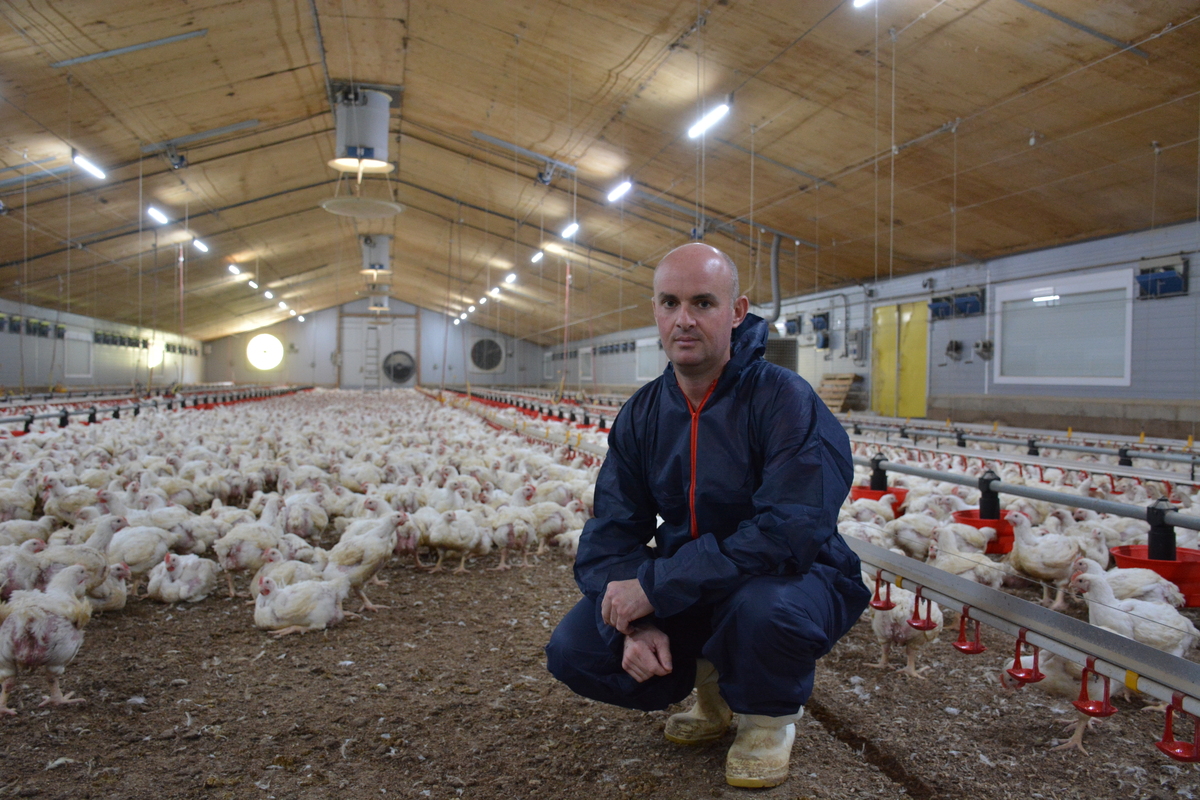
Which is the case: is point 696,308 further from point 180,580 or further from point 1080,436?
point 1080,436

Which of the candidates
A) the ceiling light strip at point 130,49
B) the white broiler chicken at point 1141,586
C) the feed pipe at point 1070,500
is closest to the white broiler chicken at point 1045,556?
the feed pipe at point 1070,500

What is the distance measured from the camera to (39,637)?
2.17 metres

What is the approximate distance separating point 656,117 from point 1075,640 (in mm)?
9564

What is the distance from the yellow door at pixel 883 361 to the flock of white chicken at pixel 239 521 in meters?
9.42

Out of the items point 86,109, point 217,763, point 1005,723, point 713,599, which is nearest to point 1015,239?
point 1005,723

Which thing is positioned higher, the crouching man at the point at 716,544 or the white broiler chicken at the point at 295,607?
the crouching man at the point at 716,544

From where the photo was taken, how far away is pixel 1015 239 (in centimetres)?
1087

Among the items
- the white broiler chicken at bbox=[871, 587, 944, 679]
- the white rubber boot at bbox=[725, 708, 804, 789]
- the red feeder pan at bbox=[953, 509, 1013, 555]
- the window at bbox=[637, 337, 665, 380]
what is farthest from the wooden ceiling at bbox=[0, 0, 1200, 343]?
the window at bbox=[637, 337, 665, 380]

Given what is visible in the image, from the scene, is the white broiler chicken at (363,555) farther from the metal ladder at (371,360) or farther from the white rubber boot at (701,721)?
the metal ladder at (371,360)

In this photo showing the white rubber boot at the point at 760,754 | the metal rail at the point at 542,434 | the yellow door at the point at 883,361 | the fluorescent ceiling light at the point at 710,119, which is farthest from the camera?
the yellow door at the point at 883,361

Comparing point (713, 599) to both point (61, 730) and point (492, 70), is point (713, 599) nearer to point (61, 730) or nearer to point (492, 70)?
point (61, 730)

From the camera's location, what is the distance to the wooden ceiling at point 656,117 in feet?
22.8

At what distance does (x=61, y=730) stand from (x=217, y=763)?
0.59 m

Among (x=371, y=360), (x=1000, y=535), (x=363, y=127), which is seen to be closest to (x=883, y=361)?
(x=363, y=127)
